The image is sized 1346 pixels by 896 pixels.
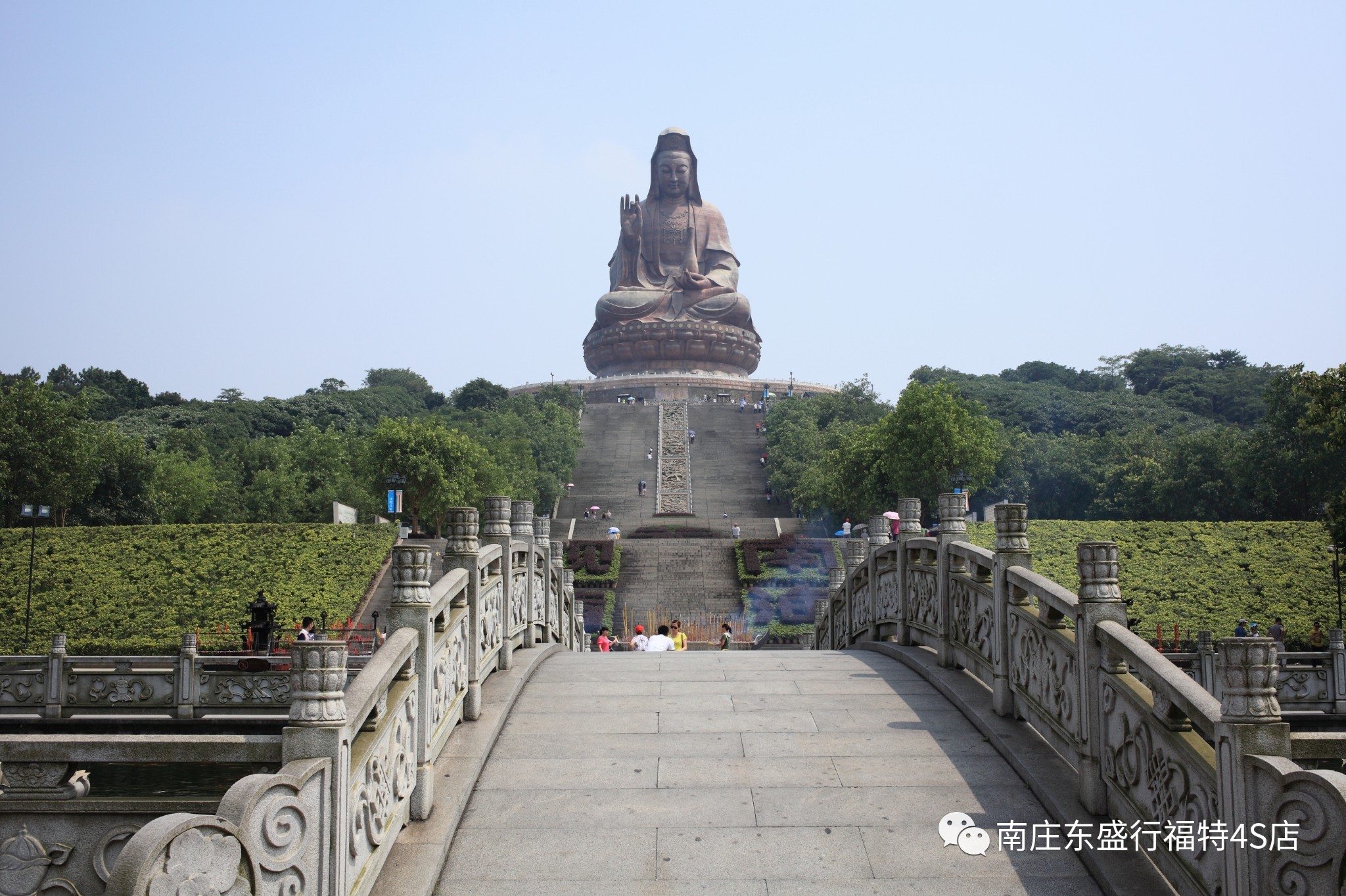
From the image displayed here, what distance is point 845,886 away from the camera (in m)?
5.23

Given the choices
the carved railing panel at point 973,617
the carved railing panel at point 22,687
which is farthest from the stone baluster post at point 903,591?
the carved railing panel at point 22,687

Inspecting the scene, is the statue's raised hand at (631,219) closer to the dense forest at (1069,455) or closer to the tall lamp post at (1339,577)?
the dense forest at (1069,455)

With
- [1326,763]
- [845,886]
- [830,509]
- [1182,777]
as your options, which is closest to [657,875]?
[845,886]

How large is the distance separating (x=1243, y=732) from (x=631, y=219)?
2338 inches

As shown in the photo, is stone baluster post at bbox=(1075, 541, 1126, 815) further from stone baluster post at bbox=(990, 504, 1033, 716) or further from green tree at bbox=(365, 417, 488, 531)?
green tree at bbox=(365, 417, 488, 531)

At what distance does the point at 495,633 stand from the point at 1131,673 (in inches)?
188

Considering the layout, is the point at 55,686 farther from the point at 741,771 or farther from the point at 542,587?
the point at 741,771

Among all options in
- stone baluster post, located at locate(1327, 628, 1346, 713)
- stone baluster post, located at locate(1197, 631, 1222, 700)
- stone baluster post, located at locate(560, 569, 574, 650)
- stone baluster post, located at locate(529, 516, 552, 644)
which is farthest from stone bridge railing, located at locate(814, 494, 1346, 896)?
stone baluster post, located at locate(1327, 628, 1346, 713)

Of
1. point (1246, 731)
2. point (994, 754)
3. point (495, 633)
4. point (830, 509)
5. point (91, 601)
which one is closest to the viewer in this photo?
point (1246, 731)

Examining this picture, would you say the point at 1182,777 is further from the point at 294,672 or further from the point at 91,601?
the point at 91,601

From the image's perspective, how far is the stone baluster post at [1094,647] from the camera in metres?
5.68

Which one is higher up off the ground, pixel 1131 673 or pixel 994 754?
pixel 1131 673

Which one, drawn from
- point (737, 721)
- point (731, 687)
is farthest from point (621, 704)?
point (731, 687)

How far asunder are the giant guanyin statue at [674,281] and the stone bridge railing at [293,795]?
56264 millimetres
